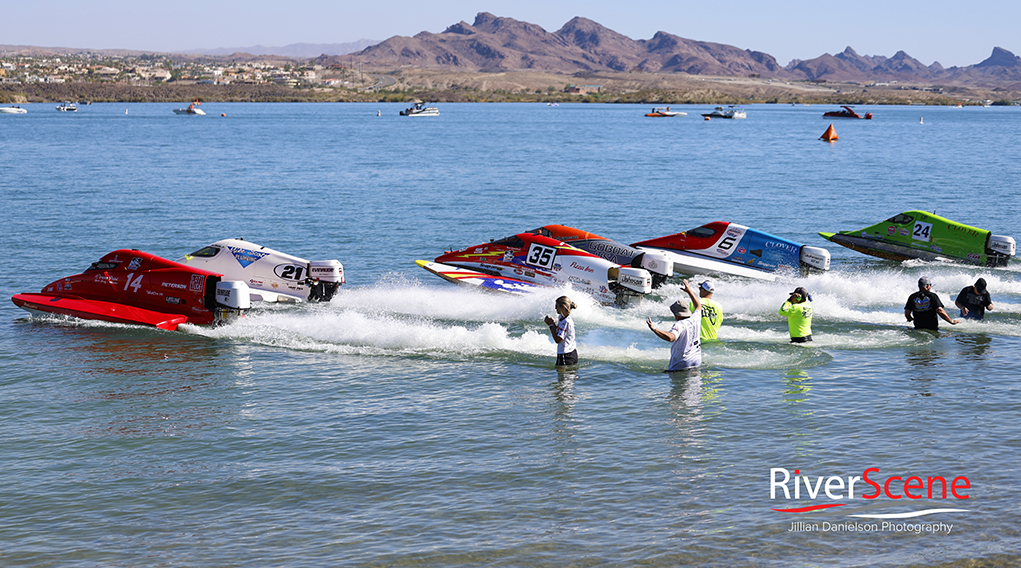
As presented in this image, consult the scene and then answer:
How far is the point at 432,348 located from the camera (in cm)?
1881

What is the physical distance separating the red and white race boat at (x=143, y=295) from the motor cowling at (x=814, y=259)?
52.7ft

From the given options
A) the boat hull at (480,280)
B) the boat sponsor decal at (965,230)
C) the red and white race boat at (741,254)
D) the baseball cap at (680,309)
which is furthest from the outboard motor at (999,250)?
the baseball cap at (680,309)

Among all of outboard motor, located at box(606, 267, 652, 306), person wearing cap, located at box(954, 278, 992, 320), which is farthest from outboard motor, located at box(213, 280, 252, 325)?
person wearing cap, located at box(954, 278, 992, 320)

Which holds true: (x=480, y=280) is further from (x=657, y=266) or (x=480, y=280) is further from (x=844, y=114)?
(x=844, y=114)

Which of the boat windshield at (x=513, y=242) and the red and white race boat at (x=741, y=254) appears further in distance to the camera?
the red and white race boat at (x=741, y=254)

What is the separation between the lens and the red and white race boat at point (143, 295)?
20.5 metres

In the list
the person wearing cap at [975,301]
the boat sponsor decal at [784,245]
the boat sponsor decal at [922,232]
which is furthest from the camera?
the boat sponsor decal at [922,232]

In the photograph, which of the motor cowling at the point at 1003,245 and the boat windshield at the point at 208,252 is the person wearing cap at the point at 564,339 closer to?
the boat windshield at the point at 208,252

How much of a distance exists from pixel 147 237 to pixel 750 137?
89.6 metres

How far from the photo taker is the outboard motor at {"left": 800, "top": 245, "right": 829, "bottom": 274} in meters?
25.3

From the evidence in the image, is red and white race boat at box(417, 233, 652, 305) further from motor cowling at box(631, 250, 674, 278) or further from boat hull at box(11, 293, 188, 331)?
boat hull at box(11, 293, 188, 331)

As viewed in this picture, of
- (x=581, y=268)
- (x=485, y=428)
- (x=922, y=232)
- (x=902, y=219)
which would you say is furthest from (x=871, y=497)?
(x=902, y=219)

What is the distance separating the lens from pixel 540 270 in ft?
78.2

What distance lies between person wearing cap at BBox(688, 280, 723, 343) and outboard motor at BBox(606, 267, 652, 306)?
415 cm
